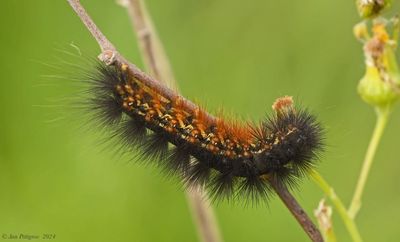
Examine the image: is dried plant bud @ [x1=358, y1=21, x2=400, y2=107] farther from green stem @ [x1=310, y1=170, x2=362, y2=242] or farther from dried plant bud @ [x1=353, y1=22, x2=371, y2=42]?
green stem @ [x1=310, y1=170, x2=362, y2=242]

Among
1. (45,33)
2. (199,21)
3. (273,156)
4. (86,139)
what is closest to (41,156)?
(86,139)

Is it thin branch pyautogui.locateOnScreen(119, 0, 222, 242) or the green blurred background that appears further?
the green blurred background

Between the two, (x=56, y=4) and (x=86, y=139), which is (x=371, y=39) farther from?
(x=56, y=4)

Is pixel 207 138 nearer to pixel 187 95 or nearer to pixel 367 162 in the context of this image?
pixel 367 162

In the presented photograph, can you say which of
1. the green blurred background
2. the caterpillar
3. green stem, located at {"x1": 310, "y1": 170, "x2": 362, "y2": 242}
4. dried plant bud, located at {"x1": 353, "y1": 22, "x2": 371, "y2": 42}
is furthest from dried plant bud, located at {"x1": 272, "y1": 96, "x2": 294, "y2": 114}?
the green blurred background

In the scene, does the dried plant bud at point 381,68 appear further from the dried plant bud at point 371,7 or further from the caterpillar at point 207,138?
the caterpillar at point 207,138
